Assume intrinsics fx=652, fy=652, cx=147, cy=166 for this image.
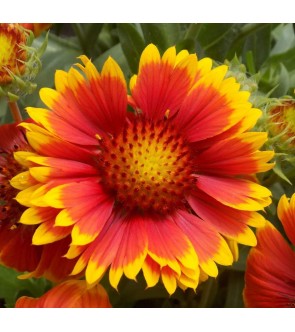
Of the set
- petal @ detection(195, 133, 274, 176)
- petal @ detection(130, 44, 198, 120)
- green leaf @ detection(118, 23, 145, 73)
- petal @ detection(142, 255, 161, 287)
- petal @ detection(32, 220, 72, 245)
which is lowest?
petal @ detection(142, 255, 161, 287)

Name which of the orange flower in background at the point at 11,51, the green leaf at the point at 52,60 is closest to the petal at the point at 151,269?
the orange flower in background at the point at 11,51

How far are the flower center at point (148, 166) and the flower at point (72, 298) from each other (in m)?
0.08

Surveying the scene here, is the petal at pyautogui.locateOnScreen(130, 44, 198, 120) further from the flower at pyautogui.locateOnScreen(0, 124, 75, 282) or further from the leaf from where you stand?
the leaf

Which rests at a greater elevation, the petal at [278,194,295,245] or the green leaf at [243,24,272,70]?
the green leaf at [243,24,272,70]

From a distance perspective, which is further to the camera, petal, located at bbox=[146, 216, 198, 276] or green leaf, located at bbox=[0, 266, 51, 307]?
green leaf, located at bbox=[0, 266, 51, 307]

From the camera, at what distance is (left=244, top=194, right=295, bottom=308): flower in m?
0.60

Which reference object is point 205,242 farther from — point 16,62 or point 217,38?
point 217,38

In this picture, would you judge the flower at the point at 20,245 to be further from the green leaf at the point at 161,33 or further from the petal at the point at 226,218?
the green leaf at the point at 161,33

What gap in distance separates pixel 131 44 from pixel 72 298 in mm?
356

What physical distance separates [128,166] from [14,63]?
0.15 m

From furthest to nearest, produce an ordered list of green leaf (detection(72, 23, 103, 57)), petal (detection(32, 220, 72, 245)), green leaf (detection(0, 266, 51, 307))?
green leaf (detection(72, 23, 103, 57))
green leaf (detection(0, 266, 51, 307))
petal (detection(32, 220, 72, 245))

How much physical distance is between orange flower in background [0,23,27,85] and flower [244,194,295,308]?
10.7 inches

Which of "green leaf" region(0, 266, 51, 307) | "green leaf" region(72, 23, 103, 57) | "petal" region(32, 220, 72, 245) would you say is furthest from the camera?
"green leaf" region(72, 23, 103, 57)

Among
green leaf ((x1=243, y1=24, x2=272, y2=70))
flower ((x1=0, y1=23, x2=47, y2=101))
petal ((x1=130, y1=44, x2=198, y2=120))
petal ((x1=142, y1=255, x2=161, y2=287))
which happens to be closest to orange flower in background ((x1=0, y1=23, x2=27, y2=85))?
flower ((x1=0, y1=23, x2=47, y2=101))
